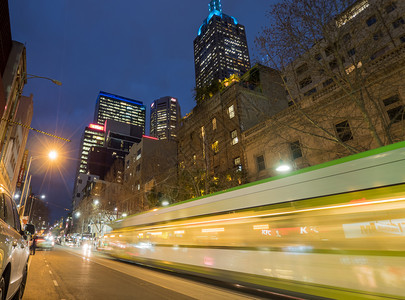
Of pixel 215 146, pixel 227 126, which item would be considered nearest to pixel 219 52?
pixel 227 126

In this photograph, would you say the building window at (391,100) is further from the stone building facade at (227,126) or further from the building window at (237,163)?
the building window at (237,163)

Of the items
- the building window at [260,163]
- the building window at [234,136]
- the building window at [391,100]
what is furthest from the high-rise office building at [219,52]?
the building window at [391,100]

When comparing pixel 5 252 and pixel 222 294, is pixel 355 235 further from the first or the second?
pixel 5 252

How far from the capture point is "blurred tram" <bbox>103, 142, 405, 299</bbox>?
4.54 meters

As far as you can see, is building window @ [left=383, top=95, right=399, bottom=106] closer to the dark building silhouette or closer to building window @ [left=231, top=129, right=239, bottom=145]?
building window @ [left=231, top=129, right=239, bottom=145]

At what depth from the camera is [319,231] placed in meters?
5.64

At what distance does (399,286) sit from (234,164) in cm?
2172

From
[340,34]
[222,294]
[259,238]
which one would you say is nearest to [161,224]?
[222,294]

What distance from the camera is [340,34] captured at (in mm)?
10984

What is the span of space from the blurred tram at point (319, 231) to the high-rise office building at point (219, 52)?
86777 mm

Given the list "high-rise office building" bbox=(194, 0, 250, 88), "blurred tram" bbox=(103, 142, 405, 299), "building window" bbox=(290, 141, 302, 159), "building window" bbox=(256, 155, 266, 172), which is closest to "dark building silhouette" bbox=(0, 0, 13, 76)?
"blurred tram" bbox=(103, 142, 405, 299)

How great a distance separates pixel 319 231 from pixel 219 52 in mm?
111521

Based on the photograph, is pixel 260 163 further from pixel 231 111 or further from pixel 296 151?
pixel 231 111

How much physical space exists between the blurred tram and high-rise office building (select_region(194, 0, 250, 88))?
86.8 metres
